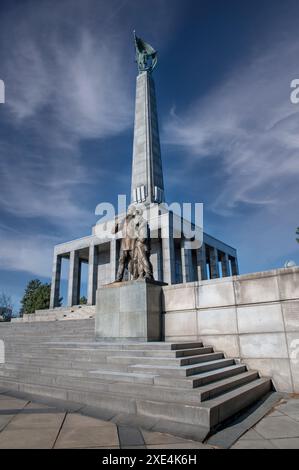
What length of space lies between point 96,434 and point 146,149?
124 feet

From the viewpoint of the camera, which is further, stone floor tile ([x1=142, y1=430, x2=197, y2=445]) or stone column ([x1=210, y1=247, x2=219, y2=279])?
stone column ([x1=210, y1=247, x2=219, y2=279])

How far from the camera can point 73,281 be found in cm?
4072

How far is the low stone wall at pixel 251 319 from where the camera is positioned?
7.67 meters

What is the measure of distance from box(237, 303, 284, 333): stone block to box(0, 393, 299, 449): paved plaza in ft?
8.59

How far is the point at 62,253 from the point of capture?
141ft

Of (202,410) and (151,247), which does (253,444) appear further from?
(151,247)

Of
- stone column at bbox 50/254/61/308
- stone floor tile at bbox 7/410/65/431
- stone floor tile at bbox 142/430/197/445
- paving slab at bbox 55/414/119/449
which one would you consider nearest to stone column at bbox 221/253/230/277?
stone column at bbox 50/254/61/308

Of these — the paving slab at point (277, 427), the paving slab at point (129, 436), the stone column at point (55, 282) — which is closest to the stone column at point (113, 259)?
the stone column at point (55, 282)

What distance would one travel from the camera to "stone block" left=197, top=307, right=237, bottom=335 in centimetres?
873

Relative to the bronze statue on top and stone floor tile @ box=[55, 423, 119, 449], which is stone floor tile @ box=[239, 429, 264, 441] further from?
the bronze statue on top

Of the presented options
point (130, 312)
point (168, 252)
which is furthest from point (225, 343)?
point (168, 252)
